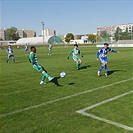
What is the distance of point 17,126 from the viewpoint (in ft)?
14.9

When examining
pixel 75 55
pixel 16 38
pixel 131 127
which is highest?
pixel 16 38

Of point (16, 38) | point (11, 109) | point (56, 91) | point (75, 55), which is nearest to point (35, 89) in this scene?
point (56, 91)

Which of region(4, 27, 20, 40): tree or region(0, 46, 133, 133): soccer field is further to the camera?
region(4, 27, 20, 40): tree

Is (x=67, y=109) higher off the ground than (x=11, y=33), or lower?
lower

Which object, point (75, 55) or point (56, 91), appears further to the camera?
point (75, 55)

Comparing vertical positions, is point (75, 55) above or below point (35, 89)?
above

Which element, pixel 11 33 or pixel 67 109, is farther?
pixel 11 33

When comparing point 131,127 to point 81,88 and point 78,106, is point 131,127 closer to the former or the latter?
point 78,106

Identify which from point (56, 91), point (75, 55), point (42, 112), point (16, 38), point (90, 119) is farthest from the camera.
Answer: point (16, 38)

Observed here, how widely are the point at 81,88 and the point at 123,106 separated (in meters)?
2.59

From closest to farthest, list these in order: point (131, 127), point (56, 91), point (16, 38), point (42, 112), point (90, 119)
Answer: point (131, 127) < point (90, 119) < point (42, 112) < point (56, 91) < point (16, 38)

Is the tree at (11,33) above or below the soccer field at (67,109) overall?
above

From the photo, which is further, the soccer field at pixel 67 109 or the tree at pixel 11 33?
the tree at pixel 11 33

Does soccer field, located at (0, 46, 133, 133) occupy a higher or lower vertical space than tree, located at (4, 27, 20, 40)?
lower
